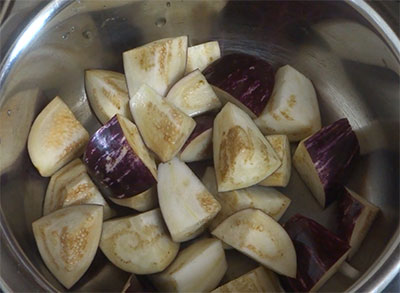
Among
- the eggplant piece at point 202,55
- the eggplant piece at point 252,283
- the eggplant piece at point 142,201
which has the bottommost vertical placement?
the eggplant piece at point 252,283

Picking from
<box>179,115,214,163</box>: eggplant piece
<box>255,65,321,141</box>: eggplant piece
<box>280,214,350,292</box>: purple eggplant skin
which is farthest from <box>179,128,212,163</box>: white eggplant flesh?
<box>280,214,350,292</box>: purple eggplant skin

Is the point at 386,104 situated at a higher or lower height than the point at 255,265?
higher

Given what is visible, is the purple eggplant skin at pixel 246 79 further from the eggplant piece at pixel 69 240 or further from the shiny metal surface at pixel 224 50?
the eggplant piece at pixel 69 240

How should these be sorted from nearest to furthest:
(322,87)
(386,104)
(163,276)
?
(163,276), (386,104), (322,87)

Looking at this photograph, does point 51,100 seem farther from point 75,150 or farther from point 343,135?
point 343,135

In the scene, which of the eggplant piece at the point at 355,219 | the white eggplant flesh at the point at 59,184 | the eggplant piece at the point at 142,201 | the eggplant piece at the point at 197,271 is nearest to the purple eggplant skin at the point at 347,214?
the eggplant piece at the point at 355,219

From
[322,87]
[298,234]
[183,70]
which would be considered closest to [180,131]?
[183,70]

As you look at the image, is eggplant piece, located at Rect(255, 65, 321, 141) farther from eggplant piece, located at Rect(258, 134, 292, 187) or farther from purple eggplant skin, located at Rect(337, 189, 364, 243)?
purple eggplant skin, located at Rect(337, 189, 364, 243)
